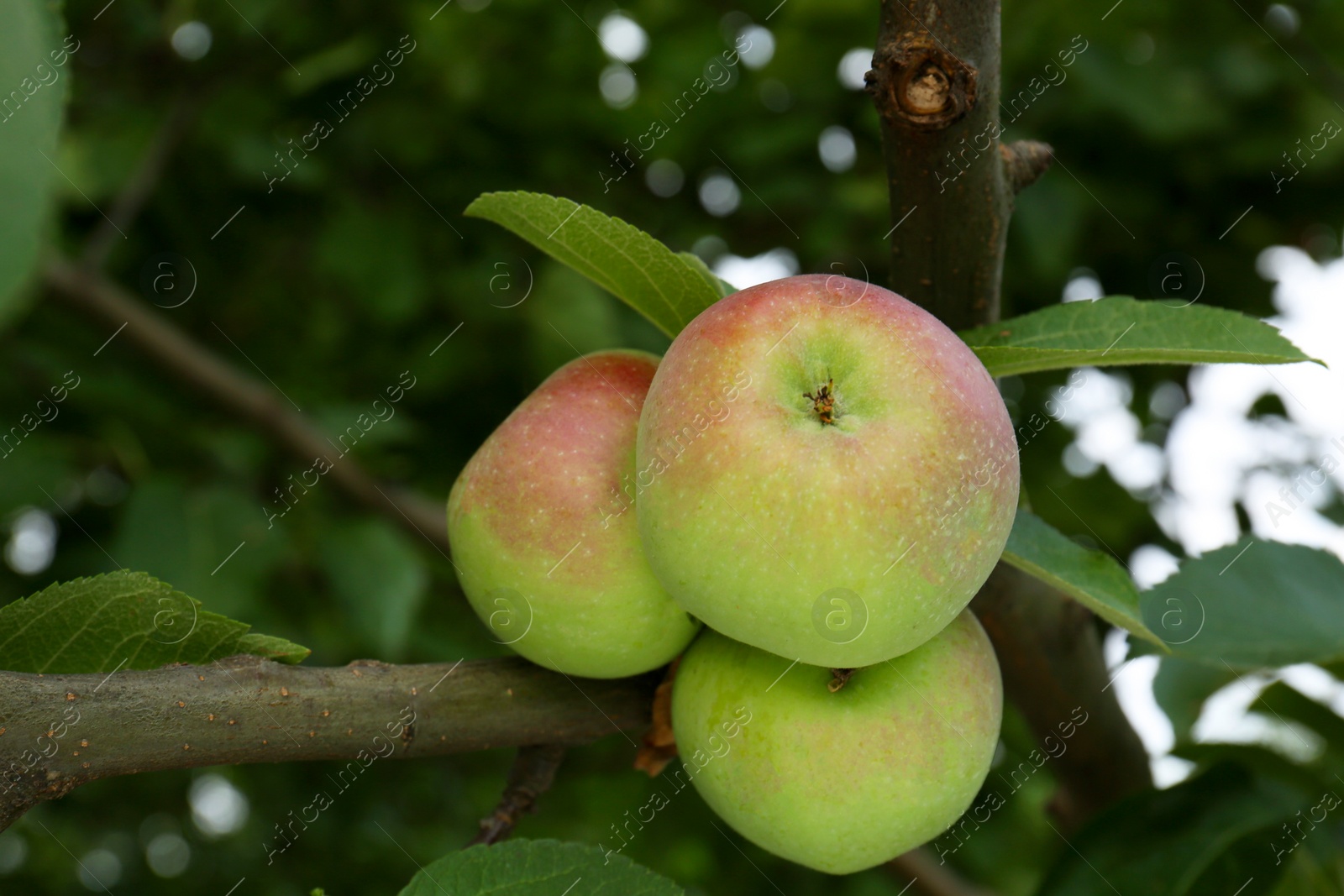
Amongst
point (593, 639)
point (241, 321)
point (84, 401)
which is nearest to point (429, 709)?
point (593, 639)

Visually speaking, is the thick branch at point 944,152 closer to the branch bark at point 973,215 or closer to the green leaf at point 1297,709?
the branch bark at point 973,215

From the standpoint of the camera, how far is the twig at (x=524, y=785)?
1.08 meters

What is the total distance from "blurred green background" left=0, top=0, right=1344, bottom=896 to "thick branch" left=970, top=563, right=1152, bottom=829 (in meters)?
1.05

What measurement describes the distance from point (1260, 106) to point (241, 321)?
2.77 m

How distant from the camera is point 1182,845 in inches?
56.9

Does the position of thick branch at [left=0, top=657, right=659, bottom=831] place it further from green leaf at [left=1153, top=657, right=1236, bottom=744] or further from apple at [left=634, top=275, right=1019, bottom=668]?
green leaf at [left=1153, top=657, right=1236, bottom=744]

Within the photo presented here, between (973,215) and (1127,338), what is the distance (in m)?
0.18

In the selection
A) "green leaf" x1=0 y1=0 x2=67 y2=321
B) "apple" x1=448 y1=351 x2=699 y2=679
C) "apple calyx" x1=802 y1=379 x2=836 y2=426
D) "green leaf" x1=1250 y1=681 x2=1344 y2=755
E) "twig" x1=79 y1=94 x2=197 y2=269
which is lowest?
"green leaf" x1=1250 y1=681 x2=1344 y2=755

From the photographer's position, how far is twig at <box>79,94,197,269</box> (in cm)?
241

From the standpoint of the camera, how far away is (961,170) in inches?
37.8

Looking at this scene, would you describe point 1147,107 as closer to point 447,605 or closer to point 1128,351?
point 1128,351

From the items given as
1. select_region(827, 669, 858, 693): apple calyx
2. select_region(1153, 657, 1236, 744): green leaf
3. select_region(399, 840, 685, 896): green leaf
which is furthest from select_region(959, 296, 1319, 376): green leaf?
select_region(1153, 657, 1236, 744): green leaf

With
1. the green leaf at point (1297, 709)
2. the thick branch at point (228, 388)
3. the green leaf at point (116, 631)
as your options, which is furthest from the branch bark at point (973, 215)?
the thick branch at point (228, 388)

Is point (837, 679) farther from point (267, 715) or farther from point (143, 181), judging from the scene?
point (143, 181)
